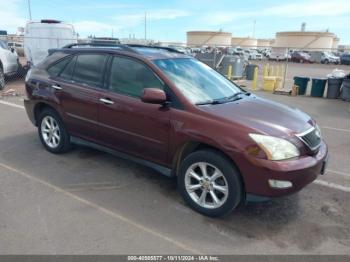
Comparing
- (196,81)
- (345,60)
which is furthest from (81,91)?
(345,60)

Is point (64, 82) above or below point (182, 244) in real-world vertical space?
above

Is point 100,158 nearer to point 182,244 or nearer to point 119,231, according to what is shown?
point 119,231

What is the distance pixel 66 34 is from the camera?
44.2ft

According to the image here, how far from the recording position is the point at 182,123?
3611 mm

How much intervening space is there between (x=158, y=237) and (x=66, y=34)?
479 inches

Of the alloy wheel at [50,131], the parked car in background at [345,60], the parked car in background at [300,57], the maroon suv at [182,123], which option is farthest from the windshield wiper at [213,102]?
the parked car in background at [300,57]

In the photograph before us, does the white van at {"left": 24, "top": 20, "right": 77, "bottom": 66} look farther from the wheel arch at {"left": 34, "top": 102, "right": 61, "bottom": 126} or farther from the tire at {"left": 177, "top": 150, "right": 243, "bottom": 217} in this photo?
the tire at {"left": 177, "top": 150, "right": 243, "bottom": 217}

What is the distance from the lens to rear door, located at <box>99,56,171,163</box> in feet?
12.6

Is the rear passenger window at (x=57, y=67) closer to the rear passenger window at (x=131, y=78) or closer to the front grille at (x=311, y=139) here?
the rear passenger window at (x=131, y=78)

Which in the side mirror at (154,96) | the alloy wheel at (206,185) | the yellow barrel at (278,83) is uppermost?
the side mirror at (154,96)

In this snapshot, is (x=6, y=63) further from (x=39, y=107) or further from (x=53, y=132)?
(x=53, y=132)

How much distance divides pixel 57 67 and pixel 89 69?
2.49 ft

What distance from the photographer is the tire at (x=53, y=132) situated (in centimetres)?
509

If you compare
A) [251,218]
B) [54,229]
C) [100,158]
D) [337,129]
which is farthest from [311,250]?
[337,129]
